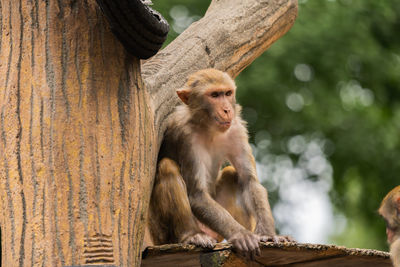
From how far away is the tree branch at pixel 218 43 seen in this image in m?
6.27

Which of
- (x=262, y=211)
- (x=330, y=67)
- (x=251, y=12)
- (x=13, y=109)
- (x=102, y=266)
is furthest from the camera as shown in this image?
(x=330, y=67)

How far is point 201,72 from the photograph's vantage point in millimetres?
6145

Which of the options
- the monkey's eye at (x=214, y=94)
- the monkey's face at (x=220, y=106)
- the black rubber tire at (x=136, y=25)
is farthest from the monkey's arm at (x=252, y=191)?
the black rubber tire at (x=136, y=25)

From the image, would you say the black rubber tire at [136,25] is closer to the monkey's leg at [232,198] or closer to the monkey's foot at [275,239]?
the monkey's foot at [275,239]

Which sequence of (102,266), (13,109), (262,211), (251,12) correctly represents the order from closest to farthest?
1. (102,266)
2. (13,109)
3. (262,211)
4. (251,12)

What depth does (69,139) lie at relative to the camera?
4398 mm

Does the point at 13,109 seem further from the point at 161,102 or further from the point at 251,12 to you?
the point at 251,12

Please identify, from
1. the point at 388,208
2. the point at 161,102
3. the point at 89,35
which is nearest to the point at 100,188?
the point at 89,35

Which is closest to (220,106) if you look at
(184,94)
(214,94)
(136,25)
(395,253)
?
(214,94)

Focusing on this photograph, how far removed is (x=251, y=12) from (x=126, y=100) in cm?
337

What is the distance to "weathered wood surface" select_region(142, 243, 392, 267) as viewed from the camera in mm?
4844

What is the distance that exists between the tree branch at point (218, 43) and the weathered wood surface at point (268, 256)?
4.25 ft

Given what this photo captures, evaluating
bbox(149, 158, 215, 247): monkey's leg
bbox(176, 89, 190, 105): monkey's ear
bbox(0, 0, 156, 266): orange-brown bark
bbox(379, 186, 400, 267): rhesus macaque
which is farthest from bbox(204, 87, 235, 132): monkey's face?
bbox(379, 186, 400, 267): rhesus macaque

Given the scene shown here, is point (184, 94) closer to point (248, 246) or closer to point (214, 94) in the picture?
point (214, 94)
